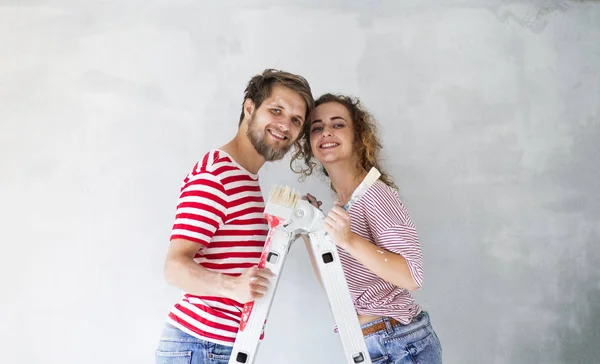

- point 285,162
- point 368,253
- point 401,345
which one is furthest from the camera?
point 285,162

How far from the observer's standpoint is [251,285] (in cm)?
128

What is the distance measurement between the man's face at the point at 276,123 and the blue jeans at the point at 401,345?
568mm

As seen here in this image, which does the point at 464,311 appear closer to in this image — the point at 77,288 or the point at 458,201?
the point at 458,201

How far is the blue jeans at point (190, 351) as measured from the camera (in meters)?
1.40

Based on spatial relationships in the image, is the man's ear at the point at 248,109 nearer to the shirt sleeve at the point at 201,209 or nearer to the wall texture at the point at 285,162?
the shirt sleeve at the point at 201,209

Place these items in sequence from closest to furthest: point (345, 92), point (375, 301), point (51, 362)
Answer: point (375, 301)
point (51, 362)
point (345, 92)

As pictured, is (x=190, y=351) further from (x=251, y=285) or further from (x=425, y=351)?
(x=425, y=351)

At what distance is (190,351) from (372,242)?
22.7 inches

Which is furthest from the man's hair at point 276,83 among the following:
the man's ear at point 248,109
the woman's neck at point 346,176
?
the woman's neck at point 346,176

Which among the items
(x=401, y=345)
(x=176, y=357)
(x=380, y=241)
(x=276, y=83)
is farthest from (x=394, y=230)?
(x=176, y=357)

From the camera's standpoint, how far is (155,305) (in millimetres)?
2006

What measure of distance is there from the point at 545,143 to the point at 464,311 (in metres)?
0.74

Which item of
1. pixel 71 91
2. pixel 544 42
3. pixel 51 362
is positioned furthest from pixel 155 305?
pixel 544 42

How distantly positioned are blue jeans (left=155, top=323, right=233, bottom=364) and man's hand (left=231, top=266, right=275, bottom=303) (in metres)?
0.20
